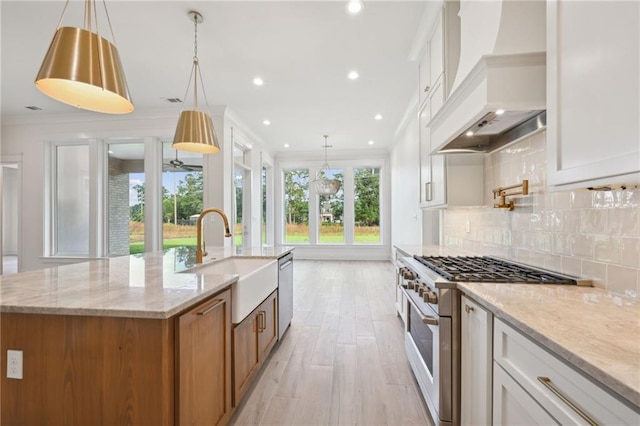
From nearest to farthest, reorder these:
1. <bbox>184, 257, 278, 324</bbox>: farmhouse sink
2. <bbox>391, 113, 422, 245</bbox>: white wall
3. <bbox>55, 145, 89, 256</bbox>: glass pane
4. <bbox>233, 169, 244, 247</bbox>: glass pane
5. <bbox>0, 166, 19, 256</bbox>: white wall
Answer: <bbox>184, 257, 278, 324</bbox>: farmhouse sink → <bbox>391, 113, 422, 245</bbox>: white wall → <bbox>55, 145, 89, 256</bbox>: glass pane → <bbox>233, 169, 244, 247</bbox>: glass pane → <bbox>0, 166, 19, 256</bbox>: white wall

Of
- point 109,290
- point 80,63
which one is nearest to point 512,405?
point 109,290

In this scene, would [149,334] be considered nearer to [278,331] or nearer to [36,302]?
[36,302]

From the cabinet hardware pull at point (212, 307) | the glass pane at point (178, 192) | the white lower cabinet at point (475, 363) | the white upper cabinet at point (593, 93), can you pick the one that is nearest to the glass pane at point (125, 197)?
the glass pane at point (178, 192)

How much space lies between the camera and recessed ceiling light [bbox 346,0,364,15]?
2303mm

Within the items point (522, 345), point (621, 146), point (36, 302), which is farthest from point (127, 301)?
point (621, 146)

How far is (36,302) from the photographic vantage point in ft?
3.72

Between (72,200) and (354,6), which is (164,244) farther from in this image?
(354,6)

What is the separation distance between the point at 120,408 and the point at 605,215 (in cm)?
223

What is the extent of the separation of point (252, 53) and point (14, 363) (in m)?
3.13

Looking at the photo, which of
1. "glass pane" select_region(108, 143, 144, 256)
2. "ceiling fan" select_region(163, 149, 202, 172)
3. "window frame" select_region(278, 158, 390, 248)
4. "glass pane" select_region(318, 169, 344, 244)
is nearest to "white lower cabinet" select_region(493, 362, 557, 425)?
"ceiling fan" select_region(163, 149, 202, 172)

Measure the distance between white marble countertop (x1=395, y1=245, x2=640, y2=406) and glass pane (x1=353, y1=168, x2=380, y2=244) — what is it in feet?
21.0

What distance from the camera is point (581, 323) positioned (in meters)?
0.90

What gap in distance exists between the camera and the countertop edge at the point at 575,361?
587mm

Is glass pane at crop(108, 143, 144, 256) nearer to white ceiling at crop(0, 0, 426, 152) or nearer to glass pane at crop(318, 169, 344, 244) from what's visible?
white ceiling at crop(0, 0, 426, 152)
